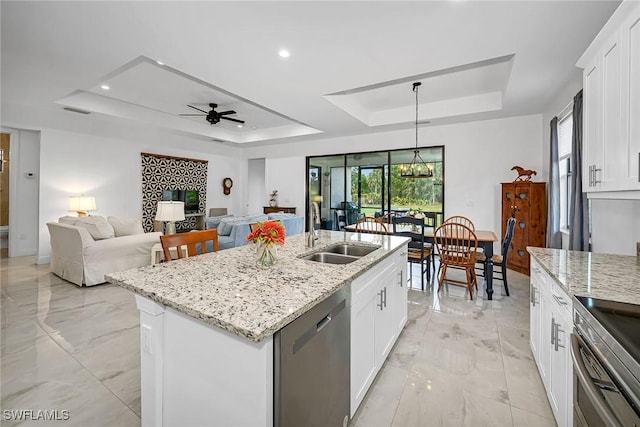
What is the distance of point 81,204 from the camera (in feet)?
18.0

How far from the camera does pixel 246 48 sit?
2871 mm

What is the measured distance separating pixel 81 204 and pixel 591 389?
23.8ft

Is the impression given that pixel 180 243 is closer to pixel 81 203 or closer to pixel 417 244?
pixel 417 244

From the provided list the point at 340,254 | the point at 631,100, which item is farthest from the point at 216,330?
the point at 631,100

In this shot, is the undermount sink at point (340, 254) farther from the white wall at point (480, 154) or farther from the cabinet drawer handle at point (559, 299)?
the white wall at point (480, 154)

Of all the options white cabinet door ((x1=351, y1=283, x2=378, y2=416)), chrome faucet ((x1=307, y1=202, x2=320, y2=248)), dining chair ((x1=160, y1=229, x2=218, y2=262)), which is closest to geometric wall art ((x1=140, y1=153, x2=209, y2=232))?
dining chair ((x1=160, y1=229, x2=218, y2=262))

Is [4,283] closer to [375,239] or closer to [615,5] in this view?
[375,239]

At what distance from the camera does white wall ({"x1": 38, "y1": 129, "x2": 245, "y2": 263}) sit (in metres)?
5.43

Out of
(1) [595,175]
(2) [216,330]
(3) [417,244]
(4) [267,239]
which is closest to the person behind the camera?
(2) [216,330]

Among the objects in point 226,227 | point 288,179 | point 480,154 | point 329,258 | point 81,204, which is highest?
point 480,154

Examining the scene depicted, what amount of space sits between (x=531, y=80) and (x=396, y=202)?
3527 mm

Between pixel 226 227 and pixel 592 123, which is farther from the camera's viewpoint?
pixel 226 227

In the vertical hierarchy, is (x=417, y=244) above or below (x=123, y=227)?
below

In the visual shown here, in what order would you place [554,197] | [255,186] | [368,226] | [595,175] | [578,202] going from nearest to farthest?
[595,175] < [578,202] < [554,197] < [368,226] < [255,186]
